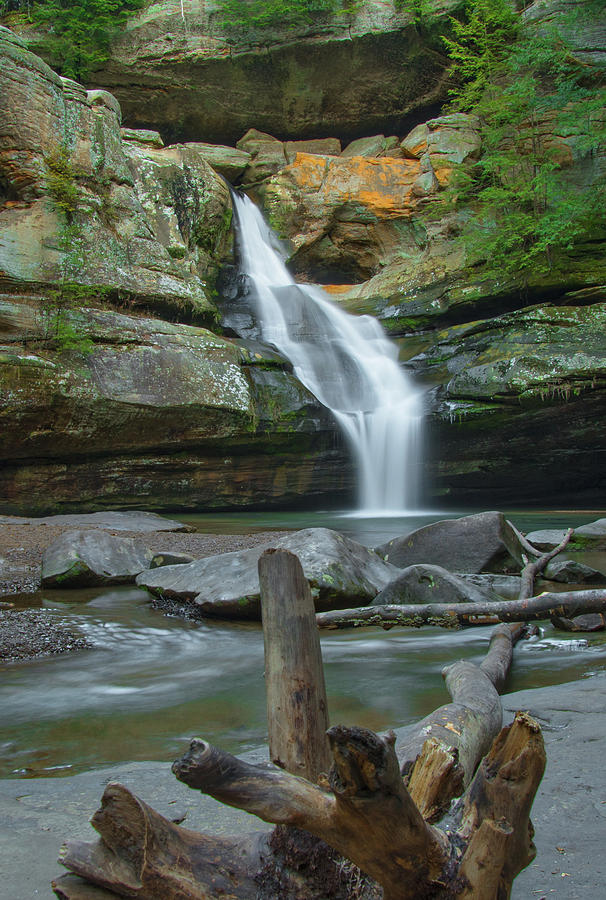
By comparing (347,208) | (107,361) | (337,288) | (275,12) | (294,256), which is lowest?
(107,361)

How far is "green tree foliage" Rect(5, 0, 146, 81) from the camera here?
19.4 m

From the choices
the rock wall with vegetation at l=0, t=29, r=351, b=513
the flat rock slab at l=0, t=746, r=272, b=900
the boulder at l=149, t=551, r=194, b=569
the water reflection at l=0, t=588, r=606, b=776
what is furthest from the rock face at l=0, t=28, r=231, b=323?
the flat rock slab at l=0, t=746, r=272, b=900

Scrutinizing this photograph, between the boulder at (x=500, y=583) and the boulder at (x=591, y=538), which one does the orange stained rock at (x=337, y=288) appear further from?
the boulder at (x=500, y=583)

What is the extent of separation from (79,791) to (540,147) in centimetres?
1887

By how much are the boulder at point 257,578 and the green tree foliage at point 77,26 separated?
67.5 ft

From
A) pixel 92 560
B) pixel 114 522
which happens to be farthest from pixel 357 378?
pixel 92 560

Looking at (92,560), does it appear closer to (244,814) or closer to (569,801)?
(244,814)

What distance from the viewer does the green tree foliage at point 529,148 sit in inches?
557

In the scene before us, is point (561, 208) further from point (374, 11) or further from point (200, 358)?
point (374, 11)

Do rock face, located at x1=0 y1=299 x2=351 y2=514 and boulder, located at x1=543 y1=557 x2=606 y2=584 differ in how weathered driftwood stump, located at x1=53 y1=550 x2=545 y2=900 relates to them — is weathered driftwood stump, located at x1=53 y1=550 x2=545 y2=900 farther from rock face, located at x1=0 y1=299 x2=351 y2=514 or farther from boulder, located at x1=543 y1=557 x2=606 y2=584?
rock face, located at x1=0 y1=299 x2=351 y2=514

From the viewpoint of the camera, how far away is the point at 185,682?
373cm

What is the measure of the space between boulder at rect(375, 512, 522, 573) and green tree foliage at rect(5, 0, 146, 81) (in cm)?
2050

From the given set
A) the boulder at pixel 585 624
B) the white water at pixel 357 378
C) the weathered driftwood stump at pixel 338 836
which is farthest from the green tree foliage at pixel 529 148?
the weathered driftwood stump at pixel 338 836

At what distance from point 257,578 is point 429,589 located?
1461 mm
